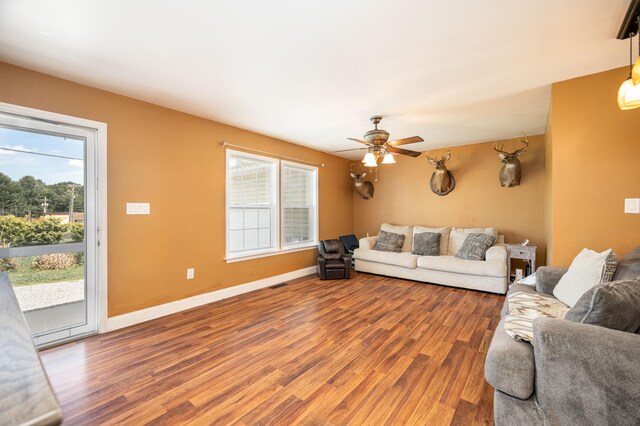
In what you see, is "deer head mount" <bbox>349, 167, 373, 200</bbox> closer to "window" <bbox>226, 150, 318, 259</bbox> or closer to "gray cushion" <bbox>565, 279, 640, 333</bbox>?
"window" <bbox>226, 150, 318, 259</bbox>

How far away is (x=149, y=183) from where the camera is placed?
330 cm

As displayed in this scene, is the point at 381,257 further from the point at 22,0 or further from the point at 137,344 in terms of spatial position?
the point at 22,0

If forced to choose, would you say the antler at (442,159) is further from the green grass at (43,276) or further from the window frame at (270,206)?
the green grass at (43,276)

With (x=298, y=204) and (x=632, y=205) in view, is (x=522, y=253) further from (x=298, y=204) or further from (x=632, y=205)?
(x=298, y=204)

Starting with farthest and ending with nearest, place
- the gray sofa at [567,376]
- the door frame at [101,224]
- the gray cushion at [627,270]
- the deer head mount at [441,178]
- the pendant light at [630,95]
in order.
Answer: the deer head mount at [441,178], the door frame at [101,224], the gray cushion at [627,270], the pendant light at [630,95], the gray sofa at [567,376]

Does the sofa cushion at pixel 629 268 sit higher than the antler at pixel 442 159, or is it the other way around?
the antler at pixel 442 159

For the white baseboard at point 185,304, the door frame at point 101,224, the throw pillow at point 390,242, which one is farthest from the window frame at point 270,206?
the throw pillow at point 390,242

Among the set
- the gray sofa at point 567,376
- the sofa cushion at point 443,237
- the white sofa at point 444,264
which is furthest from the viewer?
the sofa cushion at point 443,237

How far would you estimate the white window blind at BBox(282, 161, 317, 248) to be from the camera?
17.1 ft

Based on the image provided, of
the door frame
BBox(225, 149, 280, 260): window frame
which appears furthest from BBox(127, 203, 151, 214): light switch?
BBox(225, 149, 280, 260): window frame

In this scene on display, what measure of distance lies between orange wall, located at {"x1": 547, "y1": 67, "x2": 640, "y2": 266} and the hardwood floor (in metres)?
1.32

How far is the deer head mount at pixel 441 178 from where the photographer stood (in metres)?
5.42

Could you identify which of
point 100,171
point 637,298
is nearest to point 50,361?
point 100,171

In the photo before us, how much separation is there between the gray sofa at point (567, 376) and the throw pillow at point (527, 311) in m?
0.10
